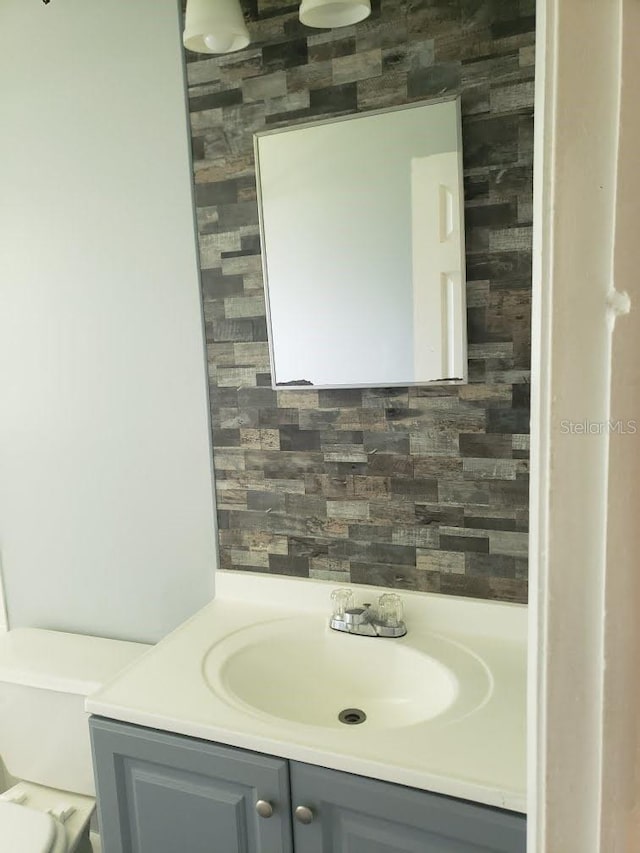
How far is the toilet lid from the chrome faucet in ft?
2.50

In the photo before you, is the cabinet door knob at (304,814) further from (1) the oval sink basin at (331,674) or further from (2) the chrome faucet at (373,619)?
(2) the chrome faucet at (373,619)

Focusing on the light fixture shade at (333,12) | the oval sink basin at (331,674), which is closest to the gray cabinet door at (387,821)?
the oval sink basin at (331,674)

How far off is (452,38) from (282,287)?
24.0 inches

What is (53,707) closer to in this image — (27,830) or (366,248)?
(27,830)

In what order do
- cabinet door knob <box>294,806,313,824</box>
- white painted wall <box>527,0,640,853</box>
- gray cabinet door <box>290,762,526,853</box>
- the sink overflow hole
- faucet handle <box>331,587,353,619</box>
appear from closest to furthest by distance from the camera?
white painted wall <box>527,0,640,853</box>, gray cabinet door <box>290,762,526,853</box>, cabinet door knob <box>294,806,313,824</box>, the sink overflow hole, faucet handle <box>331,587,353,619</box>

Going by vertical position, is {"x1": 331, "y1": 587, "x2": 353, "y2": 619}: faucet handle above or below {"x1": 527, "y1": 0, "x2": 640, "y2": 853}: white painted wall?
below

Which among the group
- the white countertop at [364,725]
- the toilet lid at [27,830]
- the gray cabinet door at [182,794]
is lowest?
the toilet lid at [27,830]

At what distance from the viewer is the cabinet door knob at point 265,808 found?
107 cm

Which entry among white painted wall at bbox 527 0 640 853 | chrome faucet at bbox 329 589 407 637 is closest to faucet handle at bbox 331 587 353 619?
chrome faucet at bbox 329 589 407 637

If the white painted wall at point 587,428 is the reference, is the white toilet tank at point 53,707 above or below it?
below

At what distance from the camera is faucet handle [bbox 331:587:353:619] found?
4.75 ft

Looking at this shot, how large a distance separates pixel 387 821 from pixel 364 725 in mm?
295


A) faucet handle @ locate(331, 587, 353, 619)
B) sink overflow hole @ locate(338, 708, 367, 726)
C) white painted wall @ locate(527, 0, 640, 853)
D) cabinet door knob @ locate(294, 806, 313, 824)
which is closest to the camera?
white painted wall @ locate(527, 0, 640, 853)

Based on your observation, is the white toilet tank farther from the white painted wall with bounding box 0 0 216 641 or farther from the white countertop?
the white countertop
